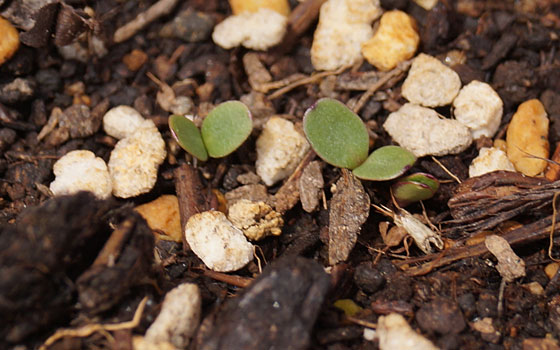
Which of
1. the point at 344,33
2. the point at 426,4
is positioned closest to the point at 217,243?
the point at 344,33

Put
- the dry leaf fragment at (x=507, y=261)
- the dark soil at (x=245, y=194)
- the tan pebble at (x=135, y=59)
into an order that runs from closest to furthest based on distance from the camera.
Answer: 1. the dark soil at (x=245, y=194)
2. the dry leaf fragment at (x=507, y=261)
3. the tan pebble at (x=135, y=59)

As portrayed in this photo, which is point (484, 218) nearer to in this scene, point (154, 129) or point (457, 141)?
point (457, 141)

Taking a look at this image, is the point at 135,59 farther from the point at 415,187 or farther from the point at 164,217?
the point at 415,187

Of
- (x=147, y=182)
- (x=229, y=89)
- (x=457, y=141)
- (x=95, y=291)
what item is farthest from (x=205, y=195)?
(x=457, y=141)

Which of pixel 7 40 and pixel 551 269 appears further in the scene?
pixel 7 40

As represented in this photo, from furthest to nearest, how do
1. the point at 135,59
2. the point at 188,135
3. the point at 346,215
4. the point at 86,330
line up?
1. the point at 135,59
2. the point at 188,135
3. the point at 346,215
4. the point at 86,330

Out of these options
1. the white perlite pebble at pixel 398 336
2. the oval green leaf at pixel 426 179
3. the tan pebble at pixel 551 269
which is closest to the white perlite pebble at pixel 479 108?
the oval green leaf at pixel 426 179

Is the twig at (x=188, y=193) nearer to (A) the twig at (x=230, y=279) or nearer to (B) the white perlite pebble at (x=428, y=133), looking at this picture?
(A) the twig at (x=230, y=279)

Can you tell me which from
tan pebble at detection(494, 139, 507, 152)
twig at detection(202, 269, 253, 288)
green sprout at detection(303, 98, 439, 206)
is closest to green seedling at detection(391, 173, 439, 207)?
green sprout at detection(303, 98, 439, 206)
